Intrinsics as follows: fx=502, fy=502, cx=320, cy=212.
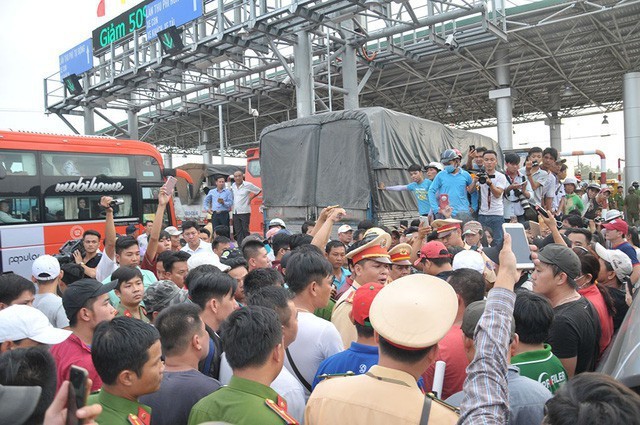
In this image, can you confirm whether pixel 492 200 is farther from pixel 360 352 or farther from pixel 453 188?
pixel 360 352

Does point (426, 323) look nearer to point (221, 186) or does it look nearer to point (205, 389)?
point (205, 389)

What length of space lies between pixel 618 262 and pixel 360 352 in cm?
296

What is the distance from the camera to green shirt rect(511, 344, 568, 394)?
2.45 meters

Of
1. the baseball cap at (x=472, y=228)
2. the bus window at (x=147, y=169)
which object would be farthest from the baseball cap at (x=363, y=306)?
the bus window at (x=147, y=169)

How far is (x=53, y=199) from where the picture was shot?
11.4 m

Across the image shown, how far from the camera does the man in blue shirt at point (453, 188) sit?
280 inches

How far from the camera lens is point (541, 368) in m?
2.48

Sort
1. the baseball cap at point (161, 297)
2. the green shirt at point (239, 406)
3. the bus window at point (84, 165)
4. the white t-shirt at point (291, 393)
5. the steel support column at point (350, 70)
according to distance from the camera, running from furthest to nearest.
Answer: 1. the steel support column at point (350, 70)
2. the bus window at point (84, 165)
3. the baseball cap at point (161, 297)
4. the white t-shirt at point (291, 393)
5. the green shirt at point (239, 406)

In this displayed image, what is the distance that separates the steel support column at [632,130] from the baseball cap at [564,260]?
68.0ft

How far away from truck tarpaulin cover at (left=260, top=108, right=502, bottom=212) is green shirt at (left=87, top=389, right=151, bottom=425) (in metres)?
6.07

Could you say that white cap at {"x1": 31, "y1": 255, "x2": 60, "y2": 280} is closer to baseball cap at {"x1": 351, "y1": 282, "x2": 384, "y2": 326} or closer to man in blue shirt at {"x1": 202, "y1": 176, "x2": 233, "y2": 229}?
baseball cap at {"x1": 351, "y1": 282, "x2": 384, "y2": 326}

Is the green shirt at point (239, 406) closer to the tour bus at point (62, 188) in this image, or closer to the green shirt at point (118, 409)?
the green shirt at point (118, 409)

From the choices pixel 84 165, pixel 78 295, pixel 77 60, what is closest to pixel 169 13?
pixel 84 165

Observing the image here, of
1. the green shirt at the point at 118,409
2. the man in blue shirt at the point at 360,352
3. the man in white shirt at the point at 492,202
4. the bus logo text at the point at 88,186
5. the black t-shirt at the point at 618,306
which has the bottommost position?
the black t-shirt at the point at 618,306
